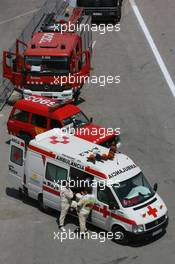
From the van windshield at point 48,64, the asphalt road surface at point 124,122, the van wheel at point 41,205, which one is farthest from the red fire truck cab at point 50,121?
the van wheel at point 41,205

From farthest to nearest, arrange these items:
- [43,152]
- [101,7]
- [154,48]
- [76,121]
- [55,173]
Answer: [101,7], [154,48], [76,121], [43,152], [55,173]

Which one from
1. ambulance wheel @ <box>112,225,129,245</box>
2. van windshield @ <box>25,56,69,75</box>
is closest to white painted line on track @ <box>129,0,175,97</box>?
van windshield @ <box>25,56,69,75</box>

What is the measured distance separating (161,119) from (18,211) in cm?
842

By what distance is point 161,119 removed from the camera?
27312 mm

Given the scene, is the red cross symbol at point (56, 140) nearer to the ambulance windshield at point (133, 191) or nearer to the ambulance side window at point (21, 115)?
the ambulance windshield at point (133, 191)

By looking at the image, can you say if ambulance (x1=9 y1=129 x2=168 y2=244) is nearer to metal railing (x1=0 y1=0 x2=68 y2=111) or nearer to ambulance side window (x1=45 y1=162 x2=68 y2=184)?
ambulance side window (x1=45 y1=162 x2=68 y2=184)

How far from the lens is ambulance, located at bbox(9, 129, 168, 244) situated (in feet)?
62.4

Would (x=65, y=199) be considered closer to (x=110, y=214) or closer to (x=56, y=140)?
(x=110, y=214)

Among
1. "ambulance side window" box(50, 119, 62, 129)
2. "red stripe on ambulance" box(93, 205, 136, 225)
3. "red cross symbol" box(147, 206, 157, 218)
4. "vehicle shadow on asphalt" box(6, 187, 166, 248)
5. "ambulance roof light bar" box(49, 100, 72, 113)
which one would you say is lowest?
"vehicle shadow on asphalt" box(6, 187, 166, 248)

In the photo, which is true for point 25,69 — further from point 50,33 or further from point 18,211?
point 18,211

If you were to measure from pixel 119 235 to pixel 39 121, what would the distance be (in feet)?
22.2

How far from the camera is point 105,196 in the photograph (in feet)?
63.3

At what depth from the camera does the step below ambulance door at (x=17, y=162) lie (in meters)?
21.1

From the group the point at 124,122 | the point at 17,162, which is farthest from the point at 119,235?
the point at 124,122
